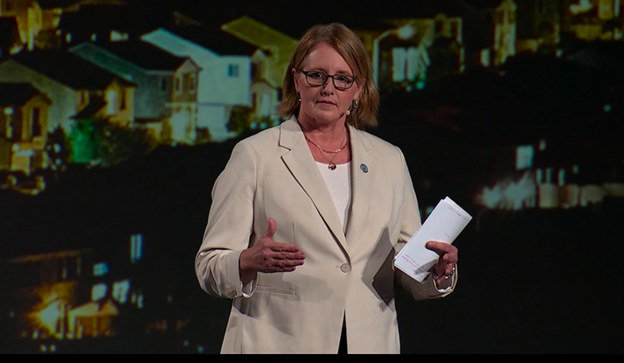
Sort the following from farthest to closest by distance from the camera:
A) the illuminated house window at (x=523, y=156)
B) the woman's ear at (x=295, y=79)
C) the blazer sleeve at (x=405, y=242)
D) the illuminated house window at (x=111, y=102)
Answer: the illuminated house window at (x=523, y=156)
the illuminated house window at (x=111, y=102)
the woman's ear at (x=295, y=79)
the blazer sleeve at (x=405, y=242)

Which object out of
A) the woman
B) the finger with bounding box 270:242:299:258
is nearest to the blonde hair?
the woman

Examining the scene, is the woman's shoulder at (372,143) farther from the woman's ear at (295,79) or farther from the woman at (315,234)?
the woman's ear at (295,79)

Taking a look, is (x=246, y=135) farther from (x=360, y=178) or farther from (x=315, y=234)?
(x=315, y=234)

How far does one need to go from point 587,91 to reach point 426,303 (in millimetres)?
1331

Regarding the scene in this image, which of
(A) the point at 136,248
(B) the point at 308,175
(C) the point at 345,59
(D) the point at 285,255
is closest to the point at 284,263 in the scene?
(D) the point at 285,255

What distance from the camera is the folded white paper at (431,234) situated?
73.2 inches

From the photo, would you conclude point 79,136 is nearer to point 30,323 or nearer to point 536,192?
point 30,323

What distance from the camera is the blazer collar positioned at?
6.26ft

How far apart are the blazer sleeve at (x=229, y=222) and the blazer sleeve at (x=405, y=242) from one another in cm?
42

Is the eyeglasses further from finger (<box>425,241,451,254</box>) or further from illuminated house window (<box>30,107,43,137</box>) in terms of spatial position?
illuminated house window (<box>30,107,43,137</box>)

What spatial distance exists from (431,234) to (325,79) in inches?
19.1

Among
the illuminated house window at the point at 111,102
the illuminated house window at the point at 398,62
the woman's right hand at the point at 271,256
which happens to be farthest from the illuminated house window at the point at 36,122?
the woman's right hand at the point at 271,256

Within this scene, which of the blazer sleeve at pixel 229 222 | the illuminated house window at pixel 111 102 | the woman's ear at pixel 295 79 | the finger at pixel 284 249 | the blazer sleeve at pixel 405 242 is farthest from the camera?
the illuminated house window at pixel 111 102

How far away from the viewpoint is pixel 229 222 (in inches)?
74.4
